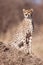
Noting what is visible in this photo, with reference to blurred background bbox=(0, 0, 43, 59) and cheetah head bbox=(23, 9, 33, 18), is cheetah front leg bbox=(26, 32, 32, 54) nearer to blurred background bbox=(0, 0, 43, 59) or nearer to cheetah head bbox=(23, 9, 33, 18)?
blurred background bbox=(0, 0, 43, 59)

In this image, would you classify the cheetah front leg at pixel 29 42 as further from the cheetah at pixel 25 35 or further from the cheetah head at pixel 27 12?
the cheetah head at pixel 27 12

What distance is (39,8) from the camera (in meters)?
1.74

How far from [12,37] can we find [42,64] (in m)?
0.32

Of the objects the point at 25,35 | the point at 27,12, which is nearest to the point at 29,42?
the point at 25,35

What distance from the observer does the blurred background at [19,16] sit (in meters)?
1.64

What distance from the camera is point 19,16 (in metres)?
1.74

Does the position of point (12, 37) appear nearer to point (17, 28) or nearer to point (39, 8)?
point (17, 28)

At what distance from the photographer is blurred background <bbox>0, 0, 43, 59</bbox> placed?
1641 mm

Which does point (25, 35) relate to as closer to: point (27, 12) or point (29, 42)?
point (29, 42)

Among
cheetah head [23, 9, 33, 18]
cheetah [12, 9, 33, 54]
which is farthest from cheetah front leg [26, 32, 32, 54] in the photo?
cheetah head [23, 9, 33, 18]

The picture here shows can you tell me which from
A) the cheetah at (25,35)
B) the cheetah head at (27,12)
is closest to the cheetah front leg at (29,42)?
the cheetah at (25,35)

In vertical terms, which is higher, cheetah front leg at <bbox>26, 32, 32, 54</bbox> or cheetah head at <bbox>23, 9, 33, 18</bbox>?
cheetah head at <bbox>23, 9, 33, 18</bbox>

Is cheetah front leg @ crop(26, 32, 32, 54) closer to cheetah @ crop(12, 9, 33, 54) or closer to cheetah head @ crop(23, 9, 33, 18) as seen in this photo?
cheetah @ crop(12, 9, 33, 54)

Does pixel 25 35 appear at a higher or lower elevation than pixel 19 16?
lower
